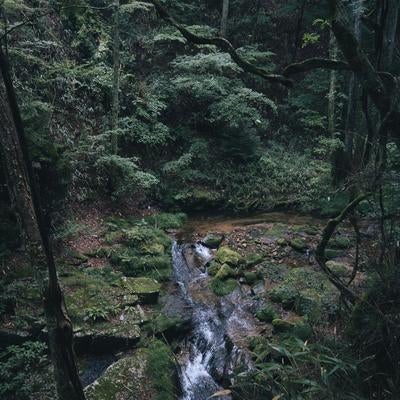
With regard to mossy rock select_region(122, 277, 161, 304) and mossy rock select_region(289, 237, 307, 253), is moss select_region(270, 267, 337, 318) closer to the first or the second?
mossy rock select_region(289, 237, 307, 253)

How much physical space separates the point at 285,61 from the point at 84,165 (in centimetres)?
1227

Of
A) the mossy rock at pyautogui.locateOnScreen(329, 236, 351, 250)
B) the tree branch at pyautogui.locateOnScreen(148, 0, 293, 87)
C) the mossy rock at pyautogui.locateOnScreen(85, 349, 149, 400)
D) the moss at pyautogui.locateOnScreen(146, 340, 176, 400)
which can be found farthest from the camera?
the mossy rock at pyautogui.locateOnScreen(329, 236, 351, 250)

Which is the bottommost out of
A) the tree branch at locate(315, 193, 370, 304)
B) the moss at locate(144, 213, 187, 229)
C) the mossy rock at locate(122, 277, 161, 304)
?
the mossy rock at locate(122, 277, 161, 304)

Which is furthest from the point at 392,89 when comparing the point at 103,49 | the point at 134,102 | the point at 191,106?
the point at 191,106

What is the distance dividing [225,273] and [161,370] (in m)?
3.18

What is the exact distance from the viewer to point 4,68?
12.4ft

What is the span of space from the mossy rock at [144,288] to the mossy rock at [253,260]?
2.34 meters

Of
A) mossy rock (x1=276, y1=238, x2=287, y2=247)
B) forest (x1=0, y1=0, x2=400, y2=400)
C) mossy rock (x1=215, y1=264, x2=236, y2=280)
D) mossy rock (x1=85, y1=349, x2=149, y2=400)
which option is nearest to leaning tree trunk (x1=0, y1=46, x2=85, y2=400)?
forest (x1=0, y1=0, x2=400, y2=400)

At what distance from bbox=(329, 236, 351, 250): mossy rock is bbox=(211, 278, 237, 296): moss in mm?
3002

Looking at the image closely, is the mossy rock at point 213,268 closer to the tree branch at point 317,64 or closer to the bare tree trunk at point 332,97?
the tree branch at point 317,64

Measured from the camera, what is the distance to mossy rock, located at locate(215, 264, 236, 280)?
9.55 meters

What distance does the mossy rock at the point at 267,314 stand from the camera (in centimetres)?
819

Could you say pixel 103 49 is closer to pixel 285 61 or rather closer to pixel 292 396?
Result: pixel 285 61

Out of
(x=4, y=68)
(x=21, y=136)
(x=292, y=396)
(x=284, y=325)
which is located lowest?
(x=284, y=325)
